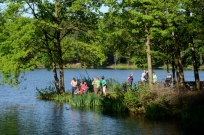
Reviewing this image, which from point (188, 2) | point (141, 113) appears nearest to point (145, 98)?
point (141, 113)

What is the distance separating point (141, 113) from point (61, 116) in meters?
5.27

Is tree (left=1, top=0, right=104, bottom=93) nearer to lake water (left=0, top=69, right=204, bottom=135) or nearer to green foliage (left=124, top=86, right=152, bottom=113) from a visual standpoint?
lake water (left=0, top=69, right=204, bottom=135)

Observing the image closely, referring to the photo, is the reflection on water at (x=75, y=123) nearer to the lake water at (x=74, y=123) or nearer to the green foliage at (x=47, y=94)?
the lake water at (x=74, y=123)

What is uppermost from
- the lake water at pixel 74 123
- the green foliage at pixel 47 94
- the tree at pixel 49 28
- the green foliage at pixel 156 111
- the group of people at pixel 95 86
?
the tree at pixel 49 28

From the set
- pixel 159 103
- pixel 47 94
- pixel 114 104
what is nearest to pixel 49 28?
pixel 47 94

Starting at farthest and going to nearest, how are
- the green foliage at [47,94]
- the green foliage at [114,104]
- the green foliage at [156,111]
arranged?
1. the green foliage at [47,94]
2. the green foliage at [114,104]
3. the green foliage at [156,111]

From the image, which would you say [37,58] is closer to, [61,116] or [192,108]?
[61,116]

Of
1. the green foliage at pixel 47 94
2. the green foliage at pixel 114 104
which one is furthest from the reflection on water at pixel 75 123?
the green foliage at pixel 47 94

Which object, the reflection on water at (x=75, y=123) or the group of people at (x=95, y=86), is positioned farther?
the group of people at (x=95, y=86)

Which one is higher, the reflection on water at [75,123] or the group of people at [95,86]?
the group of people at [95,86]

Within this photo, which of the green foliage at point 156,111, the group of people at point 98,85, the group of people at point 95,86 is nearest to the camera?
the green foliage at point 156,111

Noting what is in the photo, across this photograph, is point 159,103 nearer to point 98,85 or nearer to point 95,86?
point 98,85

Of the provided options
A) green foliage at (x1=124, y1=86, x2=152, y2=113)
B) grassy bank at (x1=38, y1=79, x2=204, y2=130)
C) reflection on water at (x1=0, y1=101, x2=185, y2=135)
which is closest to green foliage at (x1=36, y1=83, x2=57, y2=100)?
grassy bank at (x1=38, y1=79, x2=204, y2=130)

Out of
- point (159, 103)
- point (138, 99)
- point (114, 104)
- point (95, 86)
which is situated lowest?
point (114, 104)
